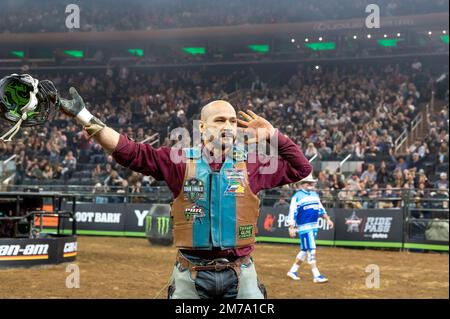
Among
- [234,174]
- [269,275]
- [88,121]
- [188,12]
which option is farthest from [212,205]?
[188,12]

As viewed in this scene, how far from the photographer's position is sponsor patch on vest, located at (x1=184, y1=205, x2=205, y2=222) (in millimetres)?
3865

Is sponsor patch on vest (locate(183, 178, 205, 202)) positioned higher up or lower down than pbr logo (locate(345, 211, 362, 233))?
higher up

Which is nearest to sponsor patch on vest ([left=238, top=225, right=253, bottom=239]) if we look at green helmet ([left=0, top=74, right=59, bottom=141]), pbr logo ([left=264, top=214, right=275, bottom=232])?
green helmet ([left=0, top=74, right=59, bottom=141])

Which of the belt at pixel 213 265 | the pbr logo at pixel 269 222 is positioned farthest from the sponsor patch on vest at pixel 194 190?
the pbr logo at pixel 269 222

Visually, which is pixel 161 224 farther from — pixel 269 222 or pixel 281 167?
pixel 281 167

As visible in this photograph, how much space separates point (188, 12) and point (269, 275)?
22.8 m

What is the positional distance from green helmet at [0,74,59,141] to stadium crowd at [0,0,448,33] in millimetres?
26608

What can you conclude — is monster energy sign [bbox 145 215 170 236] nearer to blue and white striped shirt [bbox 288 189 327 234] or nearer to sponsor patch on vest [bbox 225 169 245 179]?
blue and white striped shirt [bbox 288 189 327 234]

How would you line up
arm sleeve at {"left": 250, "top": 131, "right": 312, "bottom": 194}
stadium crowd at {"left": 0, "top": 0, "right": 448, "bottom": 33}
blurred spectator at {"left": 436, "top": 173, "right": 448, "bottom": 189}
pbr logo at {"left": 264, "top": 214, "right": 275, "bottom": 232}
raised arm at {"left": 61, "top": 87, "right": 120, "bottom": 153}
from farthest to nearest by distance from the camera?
1. stadium crowd at {"left": 0, "top": 0, "right": 448, "bottom": 33}
2. pbr logo at {"left": 264, "top": 214, "right": 275, "bottom": 232}
3. blurred spectator at {"left": 436, "top": 173, "right": 448, "bottom": 189}
4. arm sleeve at {"left": 250, "top": 131, "right": 312, "bottom": 194}
5. raised arm at {"left": 61, "top": 87, "right": 120, "bottom": 153}

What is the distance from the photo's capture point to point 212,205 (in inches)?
153

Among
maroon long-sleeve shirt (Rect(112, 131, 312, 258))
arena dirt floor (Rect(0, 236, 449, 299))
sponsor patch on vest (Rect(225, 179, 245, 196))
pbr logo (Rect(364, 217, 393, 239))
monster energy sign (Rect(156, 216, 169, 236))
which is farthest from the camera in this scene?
pbr logo (Rect(364, 217, 393, 239))

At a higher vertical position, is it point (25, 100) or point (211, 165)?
point (25, 100)
